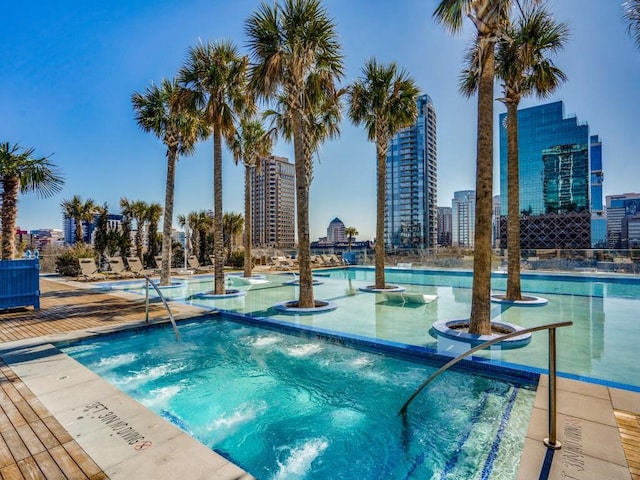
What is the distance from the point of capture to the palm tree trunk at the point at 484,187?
6160 millimetres

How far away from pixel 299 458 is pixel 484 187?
17.3ft

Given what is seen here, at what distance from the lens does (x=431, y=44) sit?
1141cm

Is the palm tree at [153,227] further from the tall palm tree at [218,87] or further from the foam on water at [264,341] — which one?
the foam on water at [264,341]

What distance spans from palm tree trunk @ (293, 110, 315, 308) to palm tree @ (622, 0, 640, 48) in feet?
25.3

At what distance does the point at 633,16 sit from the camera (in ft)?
25.1

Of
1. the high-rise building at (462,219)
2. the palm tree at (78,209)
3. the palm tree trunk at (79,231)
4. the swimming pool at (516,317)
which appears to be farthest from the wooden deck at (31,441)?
the high-rise building at (462,219)

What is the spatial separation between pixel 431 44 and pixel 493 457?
12113mm

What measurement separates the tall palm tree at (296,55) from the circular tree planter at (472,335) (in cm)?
350

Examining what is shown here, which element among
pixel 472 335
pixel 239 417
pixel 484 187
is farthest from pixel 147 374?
Result: pixel 484 187

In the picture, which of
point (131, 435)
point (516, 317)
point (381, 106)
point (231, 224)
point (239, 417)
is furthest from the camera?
point (231, 224)

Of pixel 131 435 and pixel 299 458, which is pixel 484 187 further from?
pixel 131 435

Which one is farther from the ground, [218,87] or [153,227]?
[218,87]

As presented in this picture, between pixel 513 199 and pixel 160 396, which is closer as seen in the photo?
pixel 160 396

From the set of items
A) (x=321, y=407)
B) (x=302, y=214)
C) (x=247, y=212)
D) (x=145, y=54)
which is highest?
(x=145, y=54)
